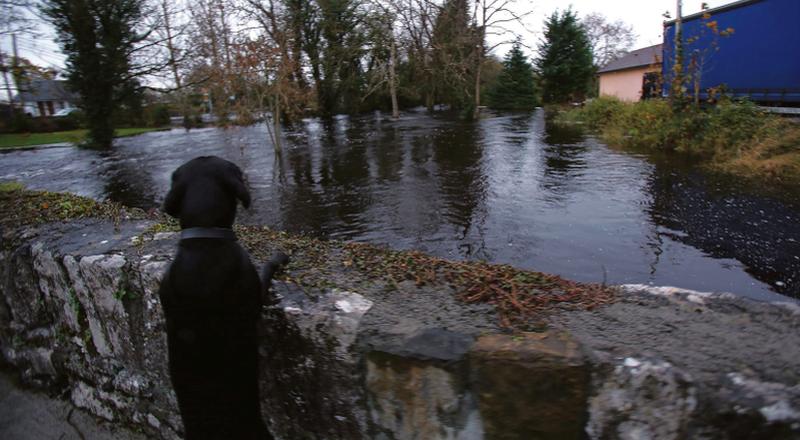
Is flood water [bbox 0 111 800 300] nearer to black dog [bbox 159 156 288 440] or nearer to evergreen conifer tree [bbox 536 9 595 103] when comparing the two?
black dog [bbox 159 156 288 440]

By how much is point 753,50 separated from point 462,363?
16.6 m

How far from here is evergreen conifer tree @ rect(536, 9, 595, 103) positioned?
131 ft

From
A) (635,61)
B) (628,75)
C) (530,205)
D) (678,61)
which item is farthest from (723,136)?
(628,75)

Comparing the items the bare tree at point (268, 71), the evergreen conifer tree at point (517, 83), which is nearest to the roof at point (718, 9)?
the bare tree at point (268, 71)

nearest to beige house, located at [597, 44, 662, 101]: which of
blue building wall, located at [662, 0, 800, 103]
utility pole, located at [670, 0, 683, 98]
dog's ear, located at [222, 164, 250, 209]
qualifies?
utility pole, located at [670, 0, 683, 98]

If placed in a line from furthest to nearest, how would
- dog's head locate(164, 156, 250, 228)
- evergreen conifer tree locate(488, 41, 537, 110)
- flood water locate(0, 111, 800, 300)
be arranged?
evergreen conifer tree locate(488, 41, 537, 110)
flood water locate(0, 111, 800, 300)
dog's head locate(164, 156, 250, 228)

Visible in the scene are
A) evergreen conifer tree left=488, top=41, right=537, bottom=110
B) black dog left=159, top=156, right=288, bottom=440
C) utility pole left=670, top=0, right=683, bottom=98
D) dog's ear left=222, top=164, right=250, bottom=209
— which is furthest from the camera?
evergreen conifer tree left=488, top=41, right=537, bottom=110

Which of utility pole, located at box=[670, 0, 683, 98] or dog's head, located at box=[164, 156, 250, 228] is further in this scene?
utility pole, located at box=[670, 0, 683, 98]

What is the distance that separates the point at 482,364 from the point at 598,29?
72.4 metres

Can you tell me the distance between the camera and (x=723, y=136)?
509 inches

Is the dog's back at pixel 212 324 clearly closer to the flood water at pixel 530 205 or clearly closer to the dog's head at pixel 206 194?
the dog's head at pixel 206 194

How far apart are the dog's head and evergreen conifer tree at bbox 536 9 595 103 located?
41.7m

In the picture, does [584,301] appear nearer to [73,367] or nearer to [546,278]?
[546,278]

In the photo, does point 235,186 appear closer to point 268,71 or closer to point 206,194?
point 206,194
